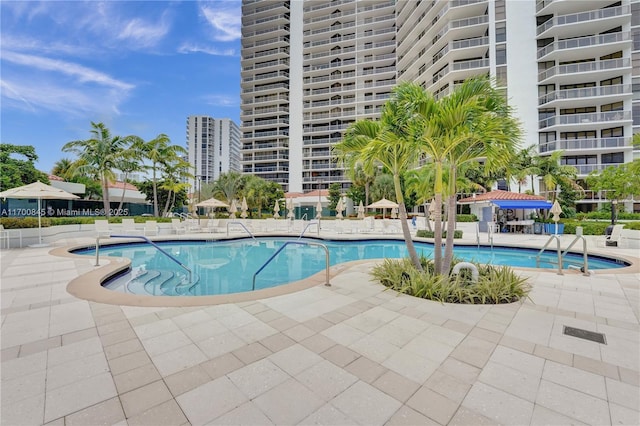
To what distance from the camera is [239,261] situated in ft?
35.1

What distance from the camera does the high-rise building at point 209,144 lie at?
12138 centimetres

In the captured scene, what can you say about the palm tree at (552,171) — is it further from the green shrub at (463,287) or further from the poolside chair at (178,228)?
the poolside chair at (178,228)

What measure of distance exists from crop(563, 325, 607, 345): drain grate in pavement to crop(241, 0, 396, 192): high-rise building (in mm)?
43722

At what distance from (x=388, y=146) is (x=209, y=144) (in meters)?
130

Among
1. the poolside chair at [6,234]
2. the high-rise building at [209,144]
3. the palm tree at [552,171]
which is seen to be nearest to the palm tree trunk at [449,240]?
the poolside chair at [6,234]

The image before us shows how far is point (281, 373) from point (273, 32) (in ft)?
200

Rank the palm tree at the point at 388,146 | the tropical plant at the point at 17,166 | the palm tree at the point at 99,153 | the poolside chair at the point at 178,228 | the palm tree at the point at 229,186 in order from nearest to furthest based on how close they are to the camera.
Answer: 1. the palm tree at the point at 388,146
2. the poolside chair at the point at 178,228
3. the tropical plant at the point at 17,166
4. the palm tree at the point at 99,153
5. the palm tree at the point at 229,186

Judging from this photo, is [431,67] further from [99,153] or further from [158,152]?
[99,153]

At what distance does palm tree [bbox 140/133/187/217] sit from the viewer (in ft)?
76.3

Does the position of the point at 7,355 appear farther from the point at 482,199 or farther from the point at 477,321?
the point at 482,199

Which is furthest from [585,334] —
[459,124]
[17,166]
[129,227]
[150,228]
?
[17,166]

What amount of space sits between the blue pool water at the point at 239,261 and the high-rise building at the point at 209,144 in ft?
369

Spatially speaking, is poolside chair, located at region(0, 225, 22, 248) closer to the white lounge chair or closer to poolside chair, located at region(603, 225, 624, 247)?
the white lounge chair

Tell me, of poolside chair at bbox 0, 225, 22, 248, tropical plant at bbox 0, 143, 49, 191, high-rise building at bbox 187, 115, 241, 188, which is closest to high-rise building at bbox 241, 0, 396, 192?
tropical plant at bbox 0, 143, 49, 191
